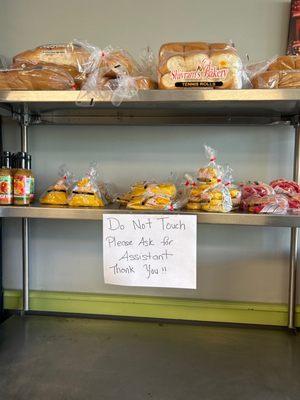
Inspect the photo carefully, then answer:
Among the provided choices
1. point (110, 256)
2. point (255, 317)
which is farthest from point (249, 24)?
point (255, 317)

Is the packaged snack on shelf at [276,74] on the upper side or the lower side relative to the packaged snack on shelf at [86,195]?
upper

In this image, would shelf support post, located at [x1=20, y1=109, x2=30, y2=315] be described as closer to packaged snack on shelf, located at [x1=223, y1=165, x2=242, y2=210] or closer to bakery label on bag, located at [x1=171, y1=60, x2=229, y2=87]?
bakery label on bag, located at [x1=171, y1=60, x2=229, y2=87]

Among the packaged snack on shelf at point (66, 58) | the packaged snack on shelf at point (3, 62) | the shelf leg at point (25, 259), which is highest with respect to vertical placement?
the packaged snack on shelf at point (3, 62)

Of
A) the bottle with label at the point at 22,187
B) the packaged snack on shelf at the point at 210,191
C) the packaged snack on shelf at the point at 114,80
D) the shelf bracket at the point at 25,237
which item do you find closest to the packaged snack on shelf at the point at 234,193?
the packaged snack on shelf at the point at 210,191

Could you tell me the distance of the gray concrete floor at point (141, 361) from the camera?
2.88 feet

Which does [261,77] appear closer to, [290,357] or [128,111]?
[128,111]

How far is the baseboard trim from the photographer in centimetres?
124

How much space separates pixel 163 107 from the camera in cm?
104

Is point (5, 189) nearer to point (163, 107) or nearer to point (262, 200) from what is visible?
point (163, 107)

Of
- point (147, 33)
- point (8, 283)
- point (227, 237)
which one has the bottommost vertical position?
point (8, 283)

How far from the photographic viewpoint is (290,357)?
1.05 meters

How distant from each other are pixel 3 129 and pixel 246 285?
3.56 ft

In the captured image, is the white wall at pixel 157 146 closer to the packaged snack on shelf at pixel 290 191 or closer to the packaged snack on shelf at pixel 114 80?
the packaged snack on shelf at pixel 290 191

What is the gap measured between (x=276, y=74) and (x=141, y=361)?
0.89 m
